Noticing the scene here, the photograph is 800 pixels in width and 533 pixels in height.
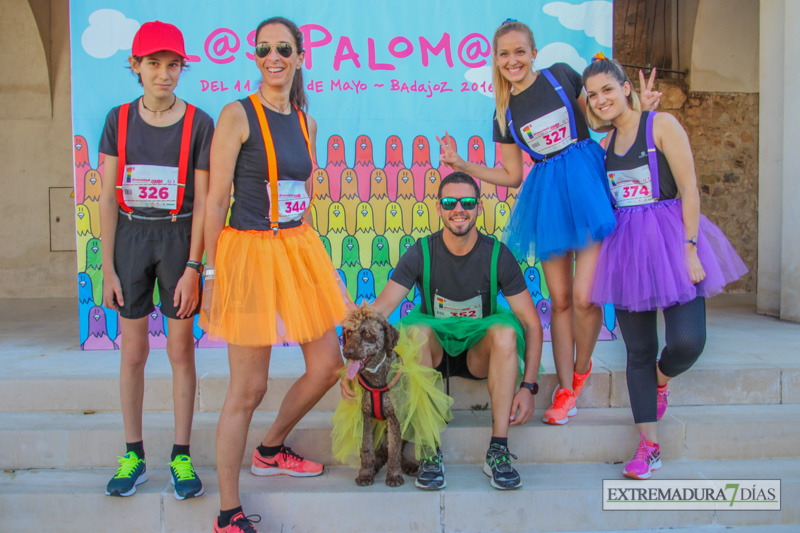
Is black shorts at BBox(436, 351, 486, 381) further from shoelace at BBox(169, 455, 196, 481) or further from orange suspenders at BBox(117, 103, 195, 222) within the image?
orange suspenders at BBox(117, 103, 195, 222)

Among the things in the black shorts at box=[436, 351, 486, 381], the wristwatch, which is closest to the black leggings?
the black shorts at box=[436, 351, 486, 381]

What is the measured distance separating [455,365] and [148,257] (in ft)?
5.51

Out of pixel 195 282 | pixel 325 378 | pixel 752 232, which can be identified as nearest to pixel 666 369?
pixel 325 378

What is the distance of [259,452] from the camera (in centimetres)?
295

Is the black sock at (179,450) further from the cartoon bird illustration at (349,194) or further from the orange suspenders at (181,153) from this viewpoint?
the cartoon bird illustration at (349,194)

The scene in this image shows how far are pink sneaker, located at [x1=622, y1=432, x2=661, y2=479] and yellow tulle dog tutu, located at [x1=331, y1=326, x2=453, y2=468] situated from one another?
36.4 inches

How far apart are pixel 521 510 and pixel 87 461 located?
2.27 metres

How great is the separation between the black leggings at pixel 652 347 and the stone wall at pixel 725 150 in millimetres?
6385

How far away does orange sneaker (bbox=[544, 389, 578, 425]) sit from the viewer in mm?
3176

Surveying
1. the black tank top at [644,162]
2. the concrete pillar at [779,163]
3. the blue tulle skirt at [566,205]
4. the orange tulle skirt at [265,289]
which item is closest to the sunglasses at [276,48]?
the orange tulle skirt at [265,289]

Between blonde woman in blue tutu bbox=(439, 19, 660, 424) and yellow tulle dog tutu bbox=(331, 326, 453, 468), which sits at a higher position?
blonde woman in blue tutu bbox=(439, 19, 660, 424)

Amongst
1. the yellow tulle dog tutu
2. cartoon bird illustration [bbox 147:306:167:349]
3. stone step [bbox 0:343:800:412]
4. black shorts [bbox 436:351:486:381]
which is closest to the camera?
the yellow tulle dog tutu

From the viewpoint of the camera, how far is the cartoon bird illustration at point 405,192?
4559 millimetres

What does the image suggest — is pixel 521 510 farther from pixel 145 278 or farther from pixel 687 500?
pixel 145 278
